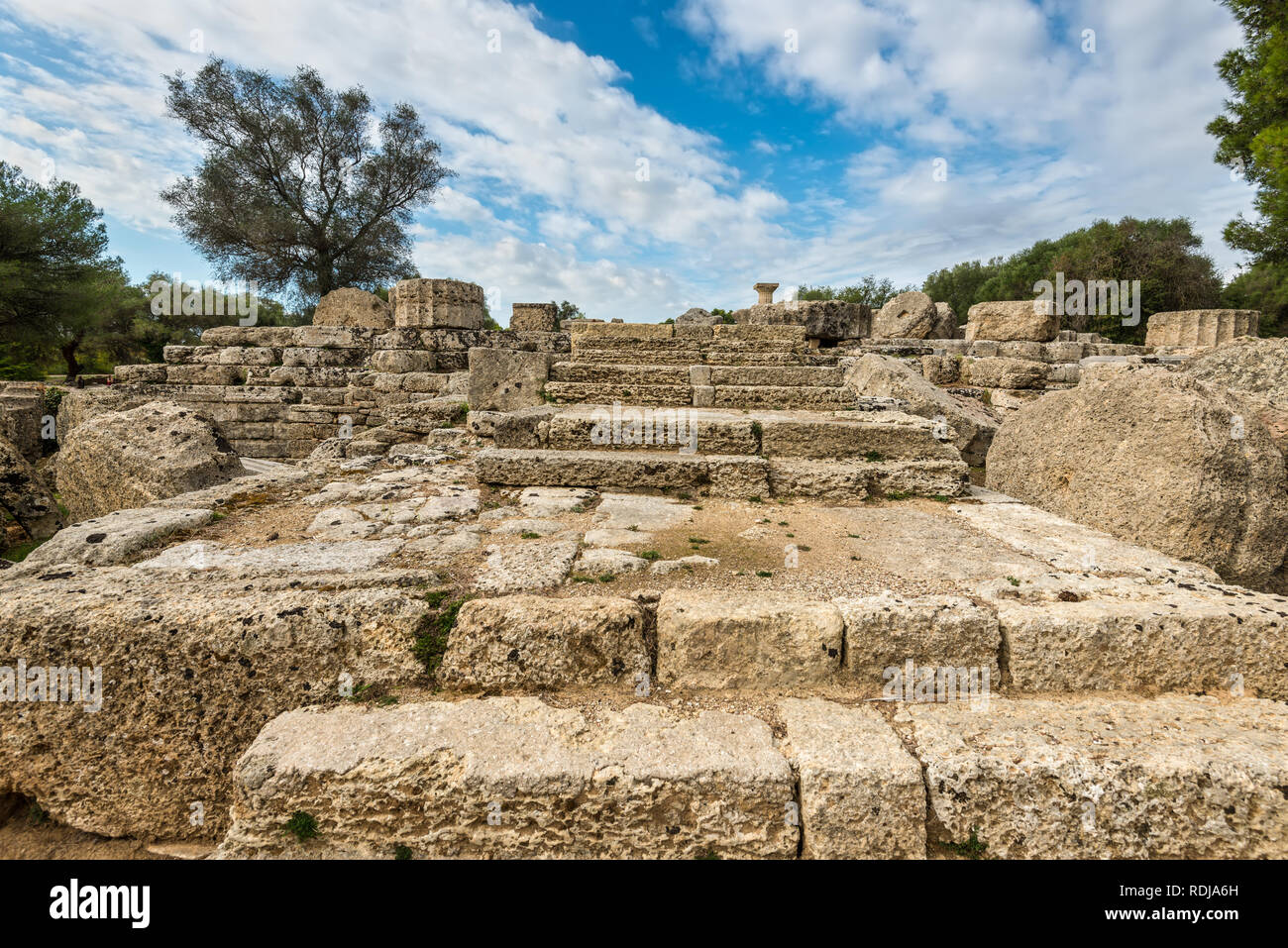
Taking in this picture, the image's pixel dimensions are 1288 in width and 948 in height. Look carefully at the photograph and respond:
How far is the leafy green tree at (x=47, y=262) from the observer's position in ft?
54.2

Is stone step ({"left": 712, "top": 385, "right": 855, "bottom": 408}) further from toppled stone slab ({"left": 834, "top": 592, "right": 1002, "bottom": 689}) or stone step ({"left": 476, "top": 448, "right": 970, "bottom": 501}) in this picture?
toppled stone slab ({"left": 834, "top": 592, "right": 1002, "bottom": 689})

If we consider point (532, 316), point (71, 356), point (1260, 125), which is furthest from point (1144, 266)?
point (71, 356)

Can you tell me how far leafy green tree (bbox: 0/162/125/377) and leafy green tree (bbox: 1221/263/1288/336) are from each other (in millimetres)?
40851

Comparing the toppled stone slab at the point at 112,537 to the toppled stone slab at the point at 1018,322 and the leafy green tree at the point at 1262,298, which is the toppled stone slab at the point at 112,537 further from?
the leafy green tree at the point at 1262,298

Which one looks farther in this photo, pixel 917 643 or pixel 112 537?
pixel 112 537

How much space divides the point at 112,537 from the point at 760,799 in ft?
9.38

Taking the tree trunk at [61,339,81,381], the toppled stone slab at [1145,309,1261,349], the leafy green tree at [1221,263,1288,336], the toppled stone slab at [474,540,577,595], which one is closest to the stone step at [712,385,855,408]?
the toppled stone slab at [474,540,577,595]

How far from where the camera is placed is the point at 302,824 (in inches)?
60.0

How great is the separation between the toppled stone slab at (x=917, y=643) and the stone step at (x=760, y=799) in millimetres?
349

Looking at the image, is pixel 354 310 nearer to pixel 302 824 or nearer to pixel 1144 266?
pixel 302 824

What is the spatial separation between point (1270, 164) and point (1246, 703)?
1688 centimetres

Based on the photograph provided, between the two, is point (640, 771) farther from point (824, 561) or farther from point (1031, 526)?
point (1031, 526)

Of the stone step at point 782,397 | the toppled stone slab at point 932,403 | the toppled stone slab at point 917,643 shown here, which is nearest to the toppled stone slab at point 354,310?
the stone step at point 782,397
